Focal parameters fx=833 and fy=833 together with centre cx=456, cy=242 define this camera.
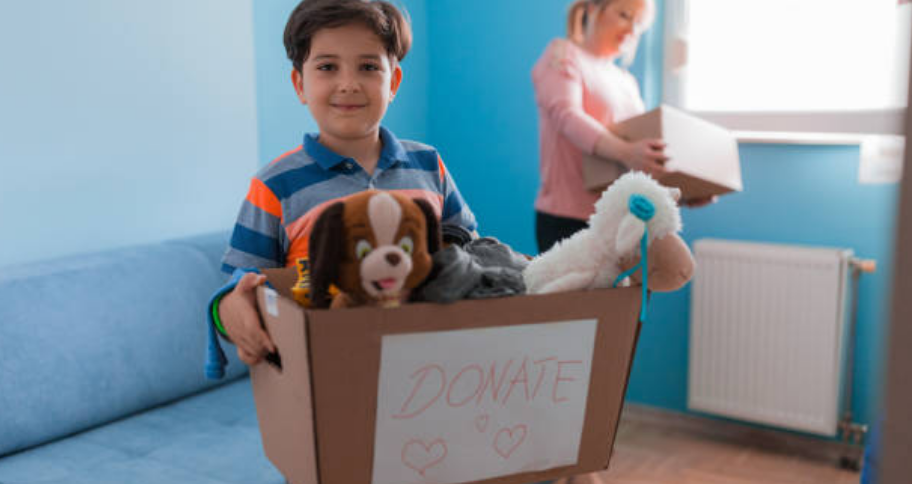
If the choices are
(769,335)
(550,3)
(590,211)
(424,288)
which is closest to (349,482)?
(424,288)

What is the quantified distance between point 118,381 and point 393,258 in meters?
1.26

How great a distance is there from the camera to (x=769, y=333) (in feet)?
8.44

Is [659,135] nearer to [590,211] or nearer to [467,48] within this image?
[590,211]

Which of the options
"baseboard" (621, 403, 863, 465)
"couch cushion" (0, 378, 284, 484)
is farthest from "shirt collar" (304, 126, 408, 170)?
"baseboard" (621, 403, 863, 465)

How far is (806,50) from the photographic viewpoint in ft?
8.27

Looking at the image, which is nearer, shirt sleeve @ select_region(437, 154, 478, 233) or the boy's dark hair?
the boy's dark hair

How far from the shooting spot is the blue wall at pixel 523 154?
248 centimetres

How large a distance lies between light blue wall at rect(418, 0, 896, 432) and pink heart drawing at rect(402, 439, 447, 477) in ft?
6.58

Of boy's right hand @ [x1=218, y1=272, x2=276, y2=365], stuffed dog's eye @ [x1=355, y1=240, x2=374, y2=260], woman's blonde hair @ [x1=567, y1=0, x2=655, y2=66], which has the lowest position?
boy's right hand @ [x1=218, y1=272, x2=276, y2=365]

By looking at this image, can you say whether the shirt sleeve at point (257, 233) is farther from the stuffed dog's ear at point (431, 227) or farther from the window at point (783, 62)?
the window at point (783, 62)

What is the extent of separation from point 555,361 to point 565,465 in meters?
0.14

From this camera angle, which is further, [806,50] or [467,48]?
[467,48]

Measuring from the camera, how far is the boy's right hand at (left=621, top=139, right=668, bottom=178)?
6.35 ft

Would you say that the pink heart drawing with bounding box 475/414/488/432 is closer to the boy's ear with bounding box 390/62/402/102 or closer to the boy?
the boy
